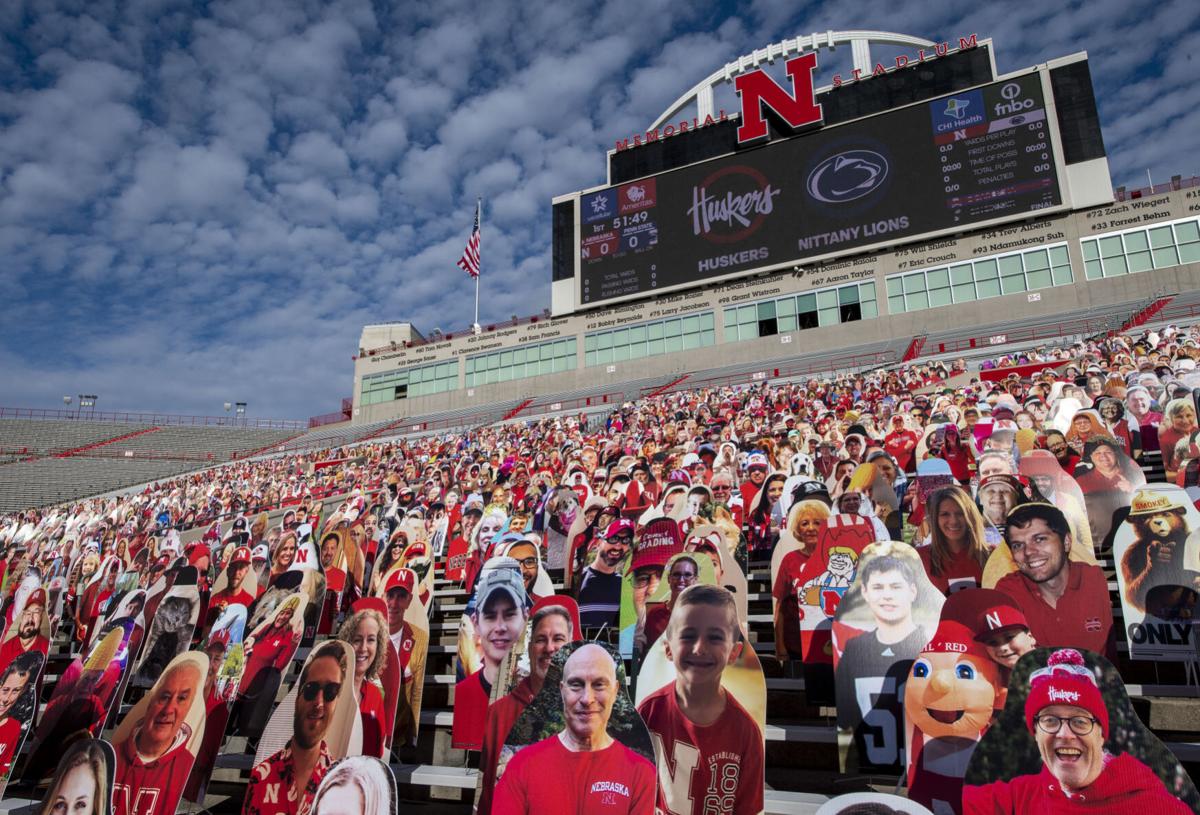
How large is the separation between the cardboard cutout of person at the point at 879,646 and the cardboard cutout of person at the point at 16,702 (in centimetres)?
609

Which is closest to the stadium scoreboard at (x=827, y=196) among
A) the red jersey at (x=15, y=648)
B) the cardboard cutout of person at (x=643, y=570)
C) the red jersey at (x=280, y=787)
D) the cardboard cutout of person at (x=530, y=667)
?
the cardboard cutout of person at (x=643, y=570)

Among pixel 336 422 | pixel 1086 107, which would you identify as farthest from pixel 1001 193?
pixel 336 422

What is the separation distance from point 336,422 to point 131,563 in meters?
42.7

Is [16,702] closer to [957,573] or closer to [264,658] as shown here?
[264,658]

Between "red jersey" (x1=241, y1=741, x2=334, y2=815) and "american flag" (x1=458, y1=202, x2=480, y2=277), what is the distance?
43.4 metres

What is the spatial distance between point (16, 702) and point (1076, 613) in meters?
7.93

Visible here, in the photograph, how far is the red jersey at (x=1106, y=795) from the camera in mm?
2752

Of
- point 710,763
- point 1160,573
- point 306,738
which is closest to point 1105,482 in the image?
point 1160,573

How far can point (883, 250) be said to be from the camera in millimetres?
36312

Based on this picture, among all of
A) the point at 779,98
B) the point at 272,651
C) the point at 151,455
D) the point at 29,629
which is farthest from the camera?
the point at 151,455

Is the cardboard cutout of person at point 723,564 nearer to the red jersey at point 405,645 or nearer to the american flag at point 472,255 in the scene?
the red jersey at point 405,645

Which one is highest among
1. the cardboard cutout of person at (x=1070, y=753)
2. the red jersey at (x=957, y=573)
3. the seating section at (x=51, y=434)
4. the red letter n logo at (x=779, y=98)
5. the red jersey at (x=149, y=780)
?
the red letter n logo at (x=779, y=98)

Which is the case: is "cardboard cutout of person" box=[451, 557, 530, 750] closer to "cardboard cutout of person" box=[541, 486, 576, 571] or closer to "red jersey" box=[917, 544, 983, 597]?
"red jersey" box=[917, 544, 983, 597]

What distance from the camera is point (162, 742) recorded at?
184 inches
